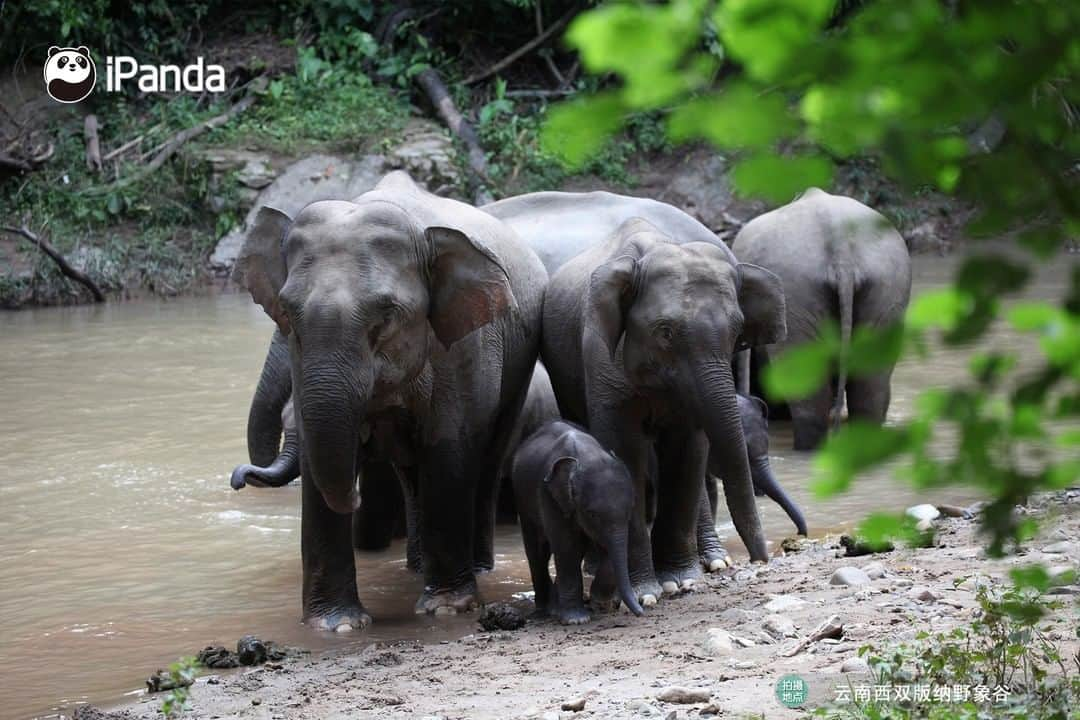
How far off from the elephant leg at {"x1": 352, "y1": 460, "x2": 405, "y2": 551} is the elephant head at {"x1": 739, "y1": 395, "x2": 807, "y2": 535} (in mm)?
1997

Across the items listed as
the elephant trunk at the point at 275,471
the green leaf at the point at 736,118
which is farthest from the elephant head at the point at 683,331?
the green leaf at the point at 736,118

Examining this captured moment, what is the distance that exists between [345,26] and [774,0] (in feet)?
84.7

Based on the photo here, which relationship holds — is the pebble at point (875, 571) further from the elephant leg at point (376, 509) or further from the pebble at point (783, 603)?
the elephant leg at point (376, 509)

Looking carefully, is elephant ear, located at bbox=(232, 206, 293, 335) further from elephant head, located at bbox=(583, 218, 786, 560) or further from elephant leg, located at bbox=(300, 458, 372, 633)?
elephant head, located at bbox=(583, 218, 786, 560)

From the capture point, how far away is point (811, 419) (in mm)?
10625

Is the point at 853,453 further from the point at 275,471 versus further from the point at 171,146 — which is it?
the point at 171,146

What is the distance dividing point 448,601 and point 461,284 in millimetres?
1455

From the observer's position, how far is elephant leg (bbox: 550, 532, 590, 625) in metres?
6.15

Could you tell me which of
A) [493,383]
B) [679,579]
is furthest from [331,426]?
[679,579]

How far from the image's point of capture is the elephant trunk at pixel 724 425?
638 cm

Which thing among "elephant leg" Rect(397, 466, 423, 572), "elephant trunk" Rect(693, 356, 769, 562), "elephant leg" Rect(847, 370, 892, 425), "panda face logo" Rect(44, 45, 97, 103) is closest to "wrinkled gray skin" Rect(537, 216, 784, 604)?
"elephant trunk" Rect(693, 356, 769, 562)

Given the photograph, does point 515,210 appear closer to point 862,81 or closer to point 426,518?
point 426,518

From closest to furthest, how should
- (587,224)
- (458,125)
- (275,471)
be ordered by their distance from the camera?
(275,471), (587,224), (458,125)

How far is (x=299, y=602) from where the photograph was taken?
7043 millimetres
